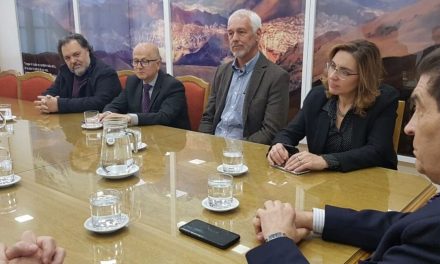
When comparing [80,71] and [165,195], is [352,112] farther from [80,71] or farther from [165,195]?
[80,71]

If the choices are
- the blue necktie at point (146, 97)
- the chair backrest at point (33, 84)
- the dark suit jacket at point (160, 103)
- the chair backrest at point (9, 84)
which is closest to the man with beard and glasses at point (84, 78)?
the dark suit jacket at point (160, 103)

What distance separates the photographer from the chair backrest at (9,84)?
394 centimetres

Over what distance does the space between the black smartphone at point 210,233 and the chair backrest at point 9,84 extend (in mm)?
3391

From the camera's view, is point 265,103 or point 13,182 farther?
point 265,103

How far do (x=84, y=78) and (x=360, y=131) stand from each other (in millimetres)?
2266

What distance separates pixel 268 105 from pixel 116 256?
1.65m

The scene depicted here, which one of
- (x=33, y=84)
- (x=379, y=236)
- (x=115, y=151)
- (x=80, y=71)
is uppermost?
(x=80, y=71)

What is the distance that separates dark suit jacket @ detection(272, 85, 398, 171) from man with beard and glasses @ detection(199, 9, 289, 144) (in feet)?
1.14

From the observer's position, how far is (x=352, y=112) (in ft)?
6.26

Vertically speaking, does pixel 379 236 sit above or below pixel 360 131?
below

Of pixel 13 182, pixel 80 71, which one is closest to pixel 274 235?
pixel 13 182

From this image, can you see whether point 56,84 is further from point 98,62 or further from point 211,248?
point 211,248

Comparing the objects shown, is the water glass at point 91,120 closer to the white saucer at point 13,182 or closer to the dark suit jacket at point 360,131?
the white saucer at point 13,182

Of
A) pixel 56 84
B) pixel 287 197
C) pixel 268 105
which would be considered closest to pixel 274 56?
pixel 268 105
